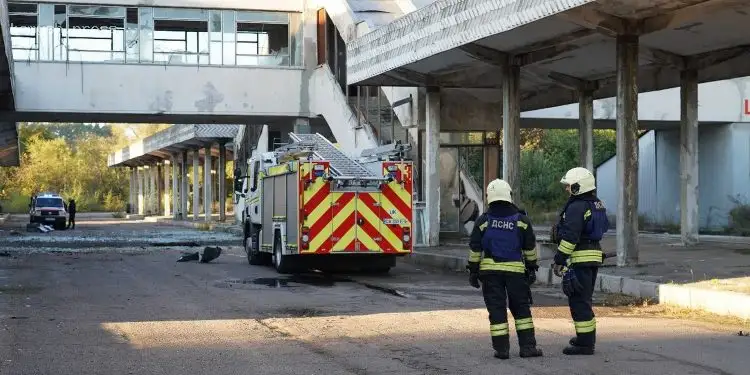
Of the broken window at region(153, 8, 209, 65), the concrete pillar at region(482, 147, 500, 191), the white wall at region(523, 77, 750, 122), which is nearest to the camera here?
the concrete pillar at region(482, 147, 500, 191)

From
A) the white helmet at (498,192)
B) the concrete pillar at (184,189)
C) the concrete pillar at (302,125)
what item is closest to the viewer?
the white helmet at (498,192)

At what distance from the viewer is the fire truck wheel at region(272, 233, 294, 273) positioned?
1928 cm

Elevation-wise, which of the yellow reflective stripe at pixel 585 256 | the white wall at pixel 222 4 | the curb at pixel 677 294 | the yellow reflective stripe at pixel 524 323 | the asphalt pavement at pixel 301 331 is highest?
the white wall at pixel 222 4

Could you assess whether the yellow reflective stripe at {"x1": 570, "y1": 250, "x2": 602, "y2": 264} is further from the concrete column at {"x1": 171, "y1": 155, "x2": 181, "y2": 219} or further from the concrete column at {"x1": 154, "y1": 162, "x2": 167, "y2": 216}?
the concrete column at {"x1": 154, "y1": 162, "x2": 167, "y2": 216}

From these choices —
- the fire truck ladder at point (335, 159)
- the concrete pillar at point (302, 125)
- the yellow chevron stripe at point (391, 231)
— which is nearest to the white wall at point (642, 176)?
the concrete pillar at point (302, 125)

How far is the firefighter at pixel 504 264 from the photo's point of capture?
8.77 meters

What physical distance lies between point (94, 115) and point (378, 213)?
16.3 metres

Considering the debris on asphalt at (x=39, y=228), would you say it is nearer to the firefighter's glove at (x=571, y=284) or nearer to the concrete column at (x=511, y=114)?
the concrete column at (x=511, y=114)

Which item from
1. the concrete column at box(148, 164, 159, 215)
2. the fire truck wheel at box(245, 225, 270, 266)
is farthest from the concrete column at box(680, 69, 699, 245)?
the concrete column at box(148, 164, 159, 215)

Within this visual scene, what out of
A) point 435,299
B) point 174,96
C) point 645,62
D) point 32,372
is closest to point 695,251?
point 645,62

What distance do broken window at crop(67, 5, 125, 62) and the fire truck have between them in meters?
13.1

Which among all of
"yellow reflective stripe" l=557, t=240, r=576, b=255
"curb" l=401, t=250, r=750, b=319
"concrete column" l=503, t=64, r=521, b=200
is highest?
"concrete column" l=503, t=64, r=521, b=200

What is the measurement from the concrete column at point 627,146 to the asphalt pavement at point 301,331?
2.12 metres

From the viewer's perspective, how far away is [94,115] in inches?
1252
